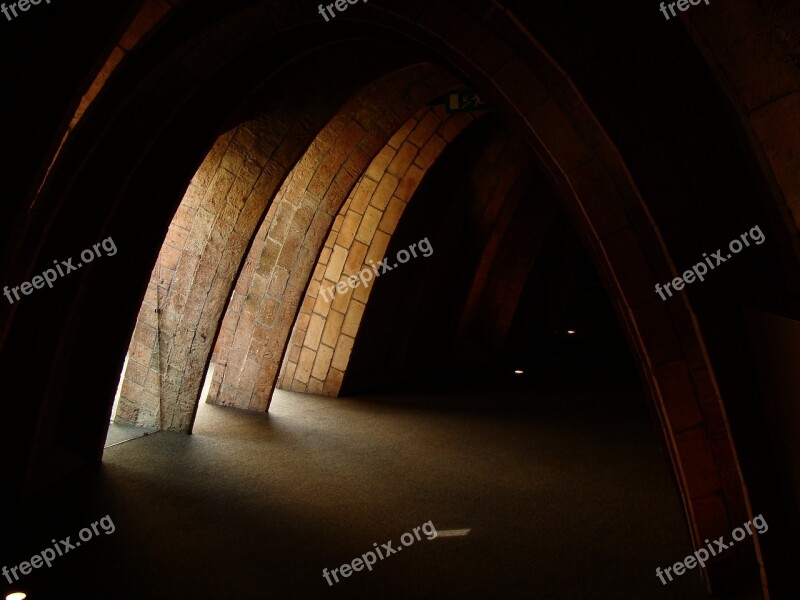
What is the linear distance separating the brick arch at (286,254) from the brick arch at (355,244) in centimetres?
76

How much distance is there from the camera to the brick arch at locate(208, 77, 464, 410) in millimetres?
8922

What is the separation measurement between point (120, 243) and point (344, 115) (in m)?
3.08

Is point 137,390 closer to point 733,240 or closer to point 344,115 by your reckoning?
point 344,115

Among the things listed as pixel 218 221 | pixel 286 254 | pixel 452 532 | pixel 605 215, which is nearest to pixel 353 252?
pixel 286 254

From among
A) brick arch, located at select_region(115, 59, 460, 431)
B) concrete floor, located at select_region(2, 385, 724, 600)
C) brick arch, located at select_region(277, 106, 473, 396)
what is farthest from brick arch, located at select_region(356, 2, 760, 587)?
brick arch, located at select_region(277, 106, 473, 396)

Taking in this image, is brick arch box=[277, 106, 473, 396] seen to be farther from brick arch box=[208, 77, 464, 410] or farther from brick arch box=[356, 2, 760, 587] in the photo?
brick arch box=[356, 2, 760, 587]

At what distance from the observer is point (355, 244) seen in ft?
34.6

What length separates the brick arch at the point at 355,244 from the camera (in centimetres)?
1024

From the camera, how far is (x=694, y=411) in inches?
184

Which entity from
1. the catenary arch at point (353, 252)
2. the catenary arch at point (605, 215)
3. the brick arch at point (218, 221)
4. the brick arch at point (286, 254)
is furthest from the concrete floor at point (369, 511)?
the catenary arch at point (353, 252)

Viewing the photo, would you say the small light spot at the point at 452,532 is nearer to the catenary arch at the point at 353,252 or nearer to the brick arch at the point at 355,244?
the brick arch at the point at 355,244

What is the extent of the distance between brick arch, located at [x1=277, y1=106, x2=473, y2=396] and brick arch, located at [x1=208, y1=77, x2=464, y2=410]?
76cm

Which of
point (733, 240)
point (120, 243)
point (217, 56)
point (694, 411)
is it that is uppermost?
point (217, 56)

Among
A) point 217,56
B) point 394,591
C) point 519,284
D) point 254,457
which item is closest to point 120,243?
point 217,56
